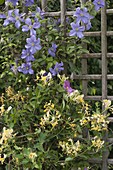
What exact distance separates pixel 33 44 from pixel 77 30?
0.88ft

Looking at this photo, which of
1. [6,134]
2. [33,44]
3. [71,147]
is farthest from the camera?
[33,44]

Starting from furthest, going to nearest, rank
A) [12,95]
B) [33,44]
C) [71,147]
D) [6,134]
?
[12,95] → [33,44] → [71,147] → [6,134]

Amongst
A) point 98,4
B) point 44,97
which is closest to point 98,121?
point 44,97

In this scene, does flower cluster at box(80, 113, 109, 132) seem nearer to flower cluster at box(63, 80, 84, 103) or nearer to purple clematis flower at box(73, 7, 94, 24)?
flower cluster at box(63, 80, 84, 103)

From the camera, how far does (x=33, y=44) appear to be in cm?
245

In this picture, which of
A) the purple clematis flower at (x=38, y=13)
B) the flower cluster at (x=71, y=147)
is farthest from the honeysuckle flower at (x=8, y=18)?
the flower cluster at (x=71, y=147)

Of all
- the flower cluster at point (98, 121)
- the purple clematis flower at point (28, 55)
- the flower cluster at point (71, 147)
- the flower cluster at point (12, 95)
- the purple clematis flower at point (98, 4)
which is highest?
the purple clematis flower at point (98, 4)

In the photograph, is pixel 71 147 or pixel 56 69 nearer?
pixel 71 147

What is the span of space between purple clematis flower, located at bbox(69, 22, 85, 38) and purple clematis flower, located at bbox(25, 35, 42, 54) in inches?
7.8

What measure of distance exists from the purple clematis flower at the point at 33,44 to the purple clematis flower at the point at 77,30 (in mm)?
198

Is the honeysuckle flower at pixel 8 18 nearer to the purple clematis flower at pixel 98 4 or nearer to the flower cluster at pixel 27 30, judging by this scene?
the flower cluster at pixel 27 30

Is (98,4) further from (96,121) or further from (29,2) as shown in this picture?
(96,121)

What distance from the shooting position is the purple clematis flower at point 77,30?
7.96ft

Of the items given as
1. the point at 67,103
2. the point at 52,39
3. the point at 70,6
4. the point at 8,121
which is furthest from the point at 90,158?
the point at 70,6
